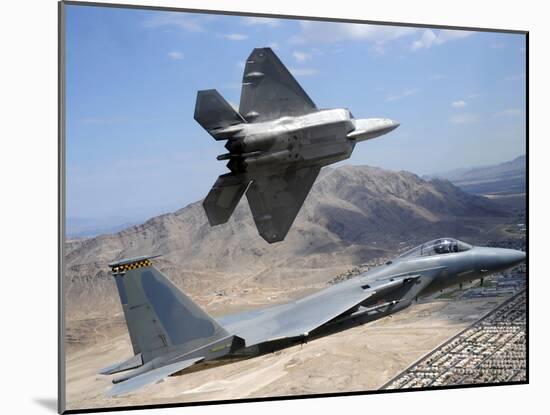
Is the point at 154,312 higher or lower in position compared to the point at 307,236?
lower

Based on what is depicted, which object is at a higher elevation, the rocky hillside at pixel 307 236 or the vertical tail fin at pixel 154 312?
the rocky hillside at pixel 307 236

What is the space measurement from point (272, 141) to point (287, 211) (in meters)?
0.94

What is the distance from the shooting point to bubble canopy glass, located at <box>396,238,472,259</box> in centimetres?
931

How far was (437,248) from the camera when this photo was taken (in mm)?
9328

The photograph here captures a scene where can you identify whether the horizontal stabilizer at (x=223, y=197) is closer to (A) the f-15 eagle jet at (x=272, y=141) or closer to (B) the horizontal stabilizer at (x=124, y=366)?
(A) the f-15 eagle jet at (x=272, y=141)

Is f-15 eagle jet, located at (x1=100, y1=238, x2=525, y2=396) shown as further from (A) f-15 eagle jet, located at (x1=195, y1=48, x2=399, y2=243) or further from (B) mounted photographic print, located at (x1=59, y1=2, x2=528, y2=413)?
(A) f-15 eagle jet, located at (x1=195, y1=48, x2=399, y2=243)

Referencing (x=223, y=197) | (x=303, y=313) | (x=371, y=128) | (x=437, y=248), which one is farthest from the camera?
(x=437, y=248)

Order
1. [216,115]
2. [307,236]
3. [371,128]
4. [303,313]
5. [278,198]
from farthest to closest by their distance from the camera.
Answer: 1. [307,236]
2. [371,128]
3. [278,198]
4. [303,313]
5. [216,115]

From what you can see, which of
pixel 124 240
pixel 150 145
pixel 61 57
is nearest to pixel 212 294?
pixel 124 240

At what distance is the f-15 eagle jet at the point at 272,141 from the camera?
8.37 meters

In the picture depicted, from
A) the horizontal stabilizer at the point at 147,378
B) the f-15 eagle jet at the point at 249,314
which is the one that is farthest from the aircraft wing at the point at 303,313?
the horizontal stabilizer at the point at 147,378

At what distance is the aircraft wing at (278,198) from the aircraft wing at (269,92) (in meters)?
0.76

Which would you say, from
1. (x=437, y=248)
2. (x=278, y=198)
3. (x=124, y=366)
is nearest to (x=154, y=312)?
(x=124, y=366)

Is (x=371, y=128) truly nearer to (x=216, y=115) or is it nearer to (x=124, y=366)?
(x=216, y=115)
